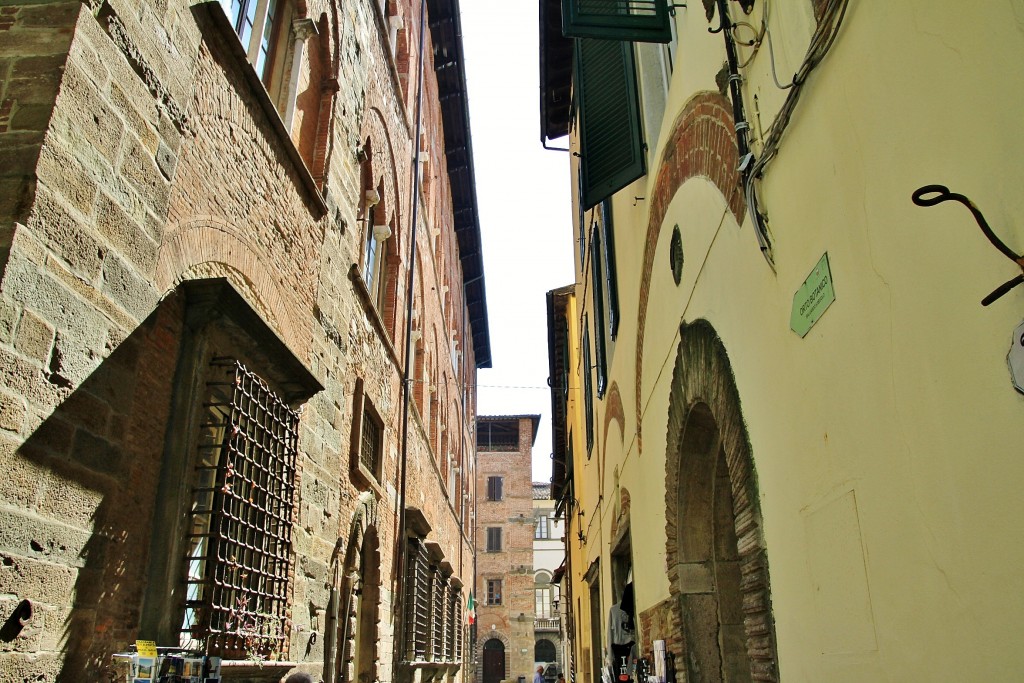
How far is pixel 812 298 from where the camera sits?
2574 millimetres

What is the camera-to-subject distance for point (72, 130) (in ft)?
10.4

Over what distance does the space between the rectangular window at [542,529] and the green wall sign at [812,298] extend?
43291mm

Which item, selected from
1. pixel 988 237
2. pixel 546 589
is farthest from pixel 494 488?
pixel 988 237

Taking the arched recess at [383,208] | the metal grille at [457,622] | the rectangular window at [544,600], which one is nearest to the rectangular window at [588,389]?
the arched recess at [383,208]

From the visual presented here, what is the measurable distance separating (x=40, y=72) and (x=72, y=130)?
0.25 metres

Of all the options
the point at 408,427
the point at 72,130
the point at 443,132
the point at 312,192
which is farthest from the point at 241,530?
the point at 443,132

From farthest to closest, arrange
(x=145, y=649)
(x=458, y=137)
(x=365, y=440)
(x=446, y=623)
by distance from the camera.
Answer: (x=458, y=137), (x=446, y=623), (x=365, y=440), (x=145, y=649)

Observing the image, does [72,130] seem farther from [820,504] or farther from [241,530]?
[820,504]

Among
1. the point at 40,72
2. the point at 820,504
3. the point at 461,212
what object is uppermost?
the point at 461,212

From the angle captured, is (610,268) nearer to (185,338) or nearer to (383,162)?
(383,162)

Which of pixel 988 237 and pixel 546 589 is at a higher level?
pixel 546 589

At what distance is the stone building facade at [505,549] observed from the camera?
36844 millimetres

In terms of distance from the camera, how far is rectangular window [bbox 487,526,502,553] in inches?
1485

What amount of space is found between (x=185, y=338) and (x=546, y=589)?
1632 inches
